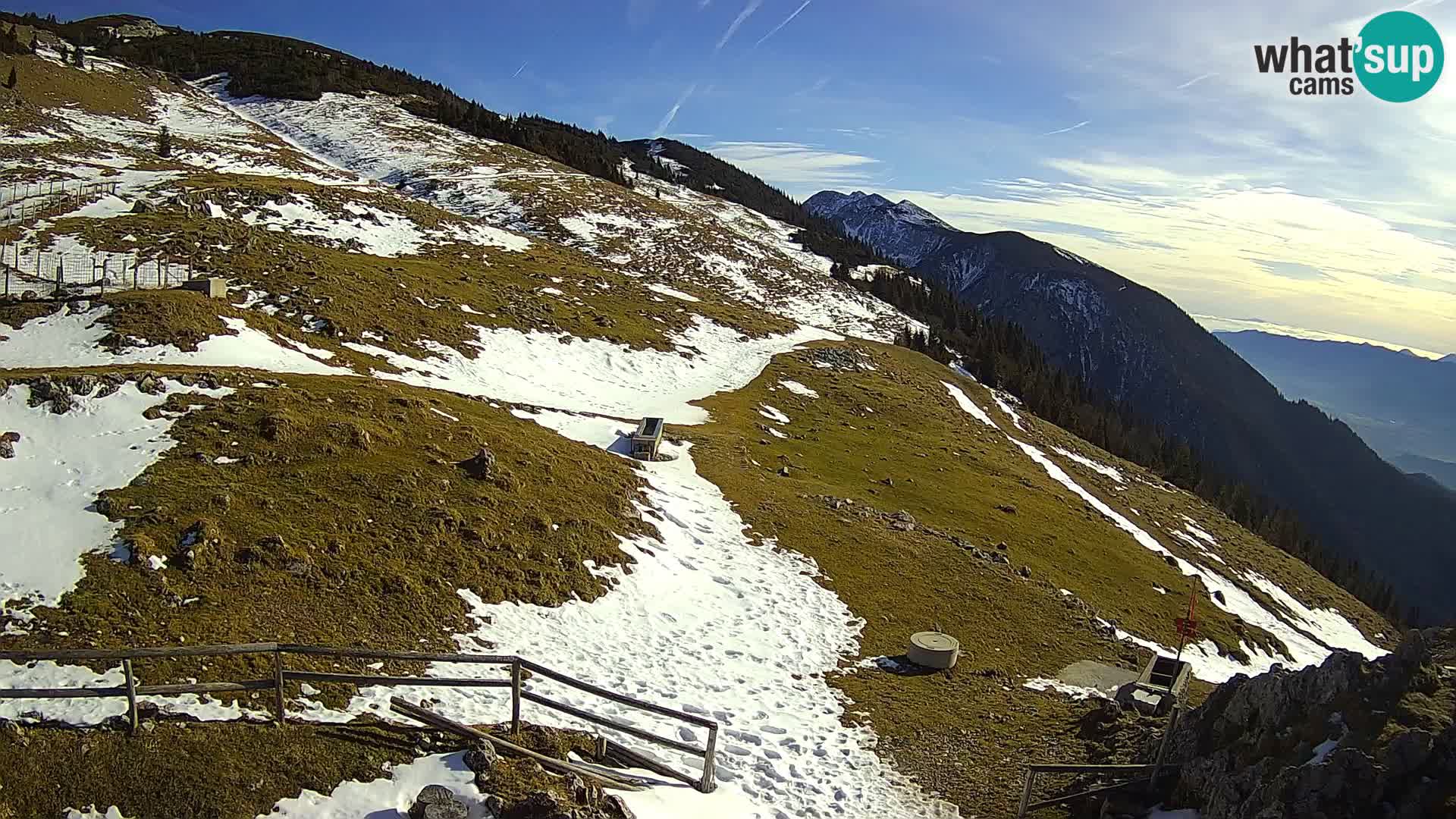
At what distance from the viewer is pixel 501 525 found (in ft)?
74.6

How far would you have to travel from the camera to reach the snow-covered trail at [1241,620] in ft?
118

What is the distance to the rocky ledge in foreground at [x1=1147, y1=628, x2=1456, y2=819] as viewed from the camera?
32.3ft

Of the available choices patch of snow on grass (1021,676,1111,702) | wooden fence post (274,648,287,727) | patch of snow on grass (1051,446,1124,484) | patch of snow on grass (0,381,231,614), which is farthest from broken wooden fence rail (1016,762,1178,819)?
patch of snow on grass (1051,446,1124,484)

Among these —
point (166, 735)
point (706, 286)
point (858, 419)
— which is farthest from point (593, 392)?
point (706, 286)

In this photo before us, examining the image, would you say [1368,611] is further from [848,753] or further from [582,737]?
[582,737]

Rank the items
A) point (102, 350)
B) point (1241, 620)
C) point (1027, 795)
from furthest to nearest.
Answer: point (1241, 620) → point (102, 350) → point (1027, 795)

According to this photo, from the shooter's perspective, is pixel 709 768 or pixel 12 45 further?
pixel 12 45

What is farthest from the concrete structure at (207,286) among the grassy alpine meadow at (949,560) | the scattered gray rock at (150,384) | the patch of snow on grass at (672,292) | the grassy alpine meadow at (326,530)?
the patch of snow on grass at (672,292)

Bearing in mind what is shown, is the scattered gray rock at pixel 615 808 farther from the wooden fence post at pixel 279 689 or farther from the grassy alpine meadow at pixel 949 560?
the grassy alpine meadow at pixel 949 560

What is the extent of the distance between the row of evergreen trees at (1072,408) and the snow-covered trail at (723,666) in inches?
3120

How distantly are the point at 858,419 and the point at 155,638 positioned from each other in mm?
52439

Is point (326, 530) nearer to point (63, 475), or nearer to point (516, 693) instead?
point (63, 475)

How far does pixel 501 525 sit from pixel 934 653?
540 inches

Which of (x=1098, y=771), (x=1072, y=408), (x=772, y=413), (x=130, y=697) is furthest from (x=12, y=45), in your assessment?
(x=1072, y=408)
